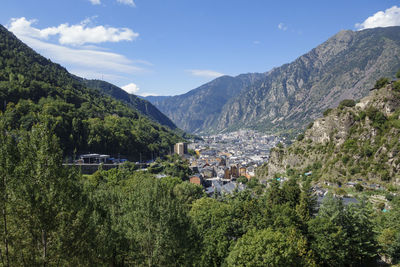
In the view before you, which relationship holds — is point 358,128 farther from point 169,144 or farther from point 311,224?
point 169,144

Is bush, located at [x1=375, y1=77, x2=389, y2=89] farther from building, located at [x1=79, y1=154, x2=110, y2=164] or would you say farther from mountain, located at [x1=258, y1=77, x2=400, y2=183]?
building, located at [x1=79, y1=154, x2=110, y2=164]

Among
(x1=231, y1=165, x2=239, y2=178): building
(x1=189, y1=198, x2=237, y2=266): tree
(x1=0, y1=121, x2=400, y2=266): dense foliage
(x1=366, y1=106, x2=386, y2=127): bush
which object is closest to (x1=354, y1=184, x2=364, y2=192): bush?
(x1=366, y1=106, x2=386, y2=127): bush

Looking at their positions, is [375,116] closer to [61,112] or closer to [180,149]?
[61,112]

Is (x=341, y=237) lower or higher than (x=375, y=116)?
lower

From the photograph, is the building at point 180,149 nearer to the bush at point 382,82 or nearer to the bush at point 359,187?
the bush at point 382,82

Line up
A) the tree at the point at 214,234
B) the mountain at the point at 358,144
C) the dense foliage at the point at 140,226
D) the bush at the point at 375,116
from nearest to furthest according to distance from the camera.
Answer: the dense foliage at the point at 140,226
the tree at the point at 214,234
the mountain at the point at 358,144
the bush at the point at 375,116

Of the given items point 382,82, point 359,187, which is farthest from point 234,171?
point 359,187

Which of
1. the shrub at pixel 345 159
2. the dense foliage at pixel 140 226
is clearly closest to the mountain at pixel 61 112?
the dense foliage at pixel 140 226

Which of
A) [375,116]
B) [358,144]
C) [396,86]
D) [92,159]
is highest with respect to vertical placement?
[396,86]
